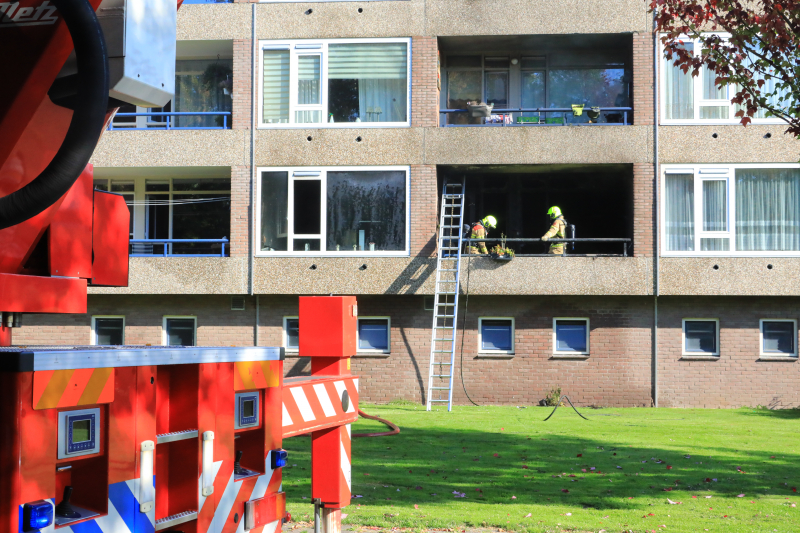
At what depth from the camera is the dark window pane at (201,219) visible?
71.5 ft

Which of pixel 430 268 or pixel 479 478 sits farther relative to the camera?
pixel 430 268

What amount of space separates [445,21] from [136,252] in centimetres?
1006

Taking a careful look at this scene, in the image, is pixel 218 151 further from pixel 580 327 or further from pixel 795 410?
pixel 795 410

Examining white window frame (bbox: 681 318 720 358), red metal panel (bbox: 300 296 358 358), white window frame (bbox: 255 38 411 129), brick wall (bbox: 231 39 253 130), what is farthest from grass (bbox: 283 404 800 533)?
brick wall (bbox: 231 39 253 130)

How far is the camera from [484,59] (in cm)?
2181

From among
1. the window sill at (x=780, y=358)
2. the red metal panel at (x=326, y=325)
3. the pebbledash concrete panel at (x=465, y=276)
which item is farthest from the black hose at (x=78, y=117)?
the window sill at (x=780, y=358)

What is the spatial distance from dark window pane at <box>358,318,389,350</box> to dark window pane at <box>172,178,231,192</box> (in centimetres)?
563

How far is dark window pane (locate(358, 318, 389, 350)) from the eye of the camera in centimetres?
1992

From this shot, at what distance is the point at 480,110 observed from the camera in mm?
20094

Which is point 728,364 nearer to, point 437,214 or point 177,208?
point 437,214

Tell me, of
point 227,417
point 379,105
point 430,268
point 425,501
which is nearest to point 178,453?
point 227,417

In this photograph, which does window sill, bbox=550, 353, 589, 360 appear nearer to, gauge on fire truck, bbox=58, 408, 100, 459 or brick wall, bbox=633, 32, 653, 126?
brick wall, bbox=633, 32, 653, 126

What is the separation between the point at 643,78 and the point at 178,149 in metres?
11.5

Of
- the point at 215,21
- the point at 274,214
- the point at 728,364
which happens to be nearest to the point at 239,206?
the point at 274,214
